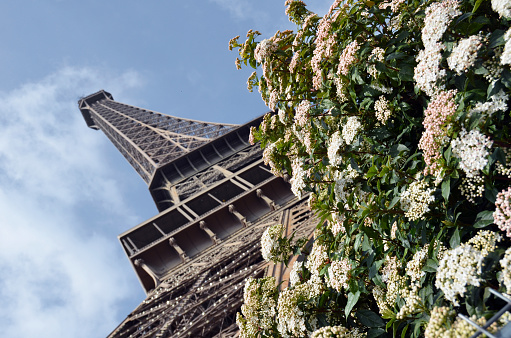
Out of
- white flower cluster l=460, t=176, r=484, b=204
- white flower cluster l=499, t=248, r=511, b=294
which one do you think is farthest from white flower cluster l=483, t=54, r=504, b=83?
white flower cluster l=499, t=248, r=511, b=294

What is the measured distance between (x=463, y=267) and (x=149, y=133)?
6996 cm

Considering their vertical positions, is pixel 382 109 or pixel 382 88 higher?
pixel 382 88

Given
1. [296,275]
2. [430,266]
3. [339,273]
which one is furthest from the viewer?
[296,275]

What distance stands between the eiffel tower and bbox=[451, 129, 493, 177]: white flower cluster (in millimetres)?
7769

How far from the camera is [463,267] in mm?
3803

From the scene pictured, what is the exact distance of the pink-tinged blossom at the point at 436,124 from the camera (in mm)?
4457

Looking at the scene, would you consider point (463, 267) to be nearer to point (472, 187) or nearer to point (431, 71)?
point (472, 187)

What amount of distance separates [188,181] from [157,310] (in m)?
25.5

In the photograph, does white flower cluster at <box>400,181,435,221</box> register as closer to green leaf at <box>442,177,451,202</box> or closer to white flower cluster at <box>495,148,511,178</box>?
green leaf at <box>442,177,451,202</box>

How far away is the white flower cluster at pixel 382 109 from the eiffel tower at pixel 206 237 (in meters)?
6.41

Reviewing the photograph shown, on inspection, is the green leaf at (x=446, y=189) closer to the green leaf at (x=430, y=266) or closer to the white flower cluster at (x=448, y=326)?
the green leaf at (x=430, y=266)

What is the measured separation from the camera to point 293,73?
712cm

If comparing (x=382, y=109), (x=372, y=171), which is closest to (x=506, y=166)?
(x=372, y=171)

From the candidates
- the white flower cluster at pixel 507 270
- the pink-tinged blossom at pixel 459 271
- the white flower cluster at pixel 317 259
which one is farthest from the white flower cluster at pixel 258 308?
the white flower cluster at pixel 507 270
